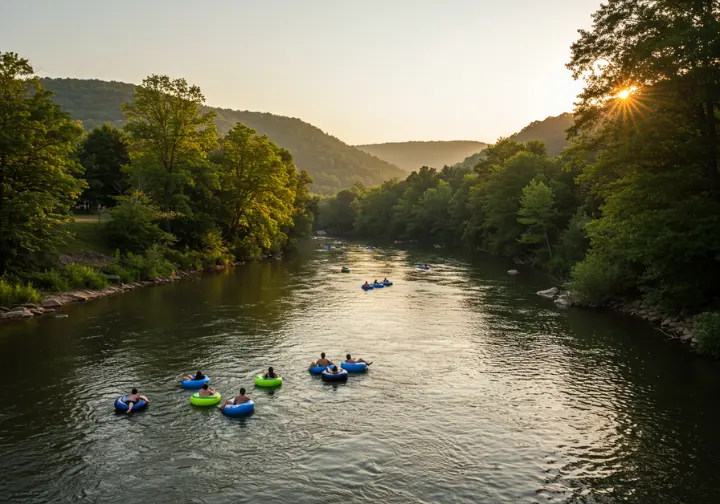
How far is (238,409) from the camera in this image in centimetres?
2267

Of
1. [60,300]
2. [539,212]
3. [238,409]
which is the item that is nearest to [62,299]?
[60,300]

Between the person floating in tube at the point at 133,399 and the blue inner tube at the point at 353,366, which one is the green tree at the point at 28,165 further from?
the blue inner tube at the point at 353,366

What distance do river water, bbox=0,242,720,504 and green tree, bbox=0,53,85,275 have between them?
22.5 ft

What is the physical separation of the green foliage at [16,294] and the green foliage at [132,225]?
17323 mm

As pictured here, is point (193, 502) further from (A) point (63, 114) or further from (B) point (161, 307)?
(A) point (63, 114)

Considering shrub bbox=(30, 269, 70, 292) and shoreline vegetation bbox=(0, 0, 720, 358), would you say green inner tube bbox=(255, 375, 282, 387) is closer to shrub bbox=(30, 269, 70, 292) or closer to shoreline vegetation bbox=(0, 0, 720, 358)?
shoreline vegetation bbox=(0, 0, 720, 358)

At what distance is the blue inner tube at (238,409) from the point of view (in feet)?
74.3

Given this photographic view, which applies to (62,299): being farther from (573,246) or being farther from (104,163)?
(573,246)

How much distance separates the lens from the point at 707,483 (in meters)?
17.3

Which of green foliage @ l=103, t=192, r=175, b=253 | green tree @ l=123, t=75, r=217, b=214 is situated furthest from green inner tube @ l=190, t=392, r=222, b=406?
green tree @ l=123, t=75, r=217, b=214

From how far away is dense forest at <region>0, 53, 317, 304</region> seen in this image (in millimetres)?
41156

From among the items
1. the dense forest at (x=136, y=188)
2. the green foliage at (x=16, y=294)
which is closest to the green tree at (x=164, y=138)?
the dense forest at (x=136, y=188)

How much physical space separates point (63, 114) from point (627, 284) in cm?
4971

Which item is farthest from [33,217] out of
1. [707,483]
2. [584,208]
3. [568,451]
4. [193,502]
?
[584,208]
